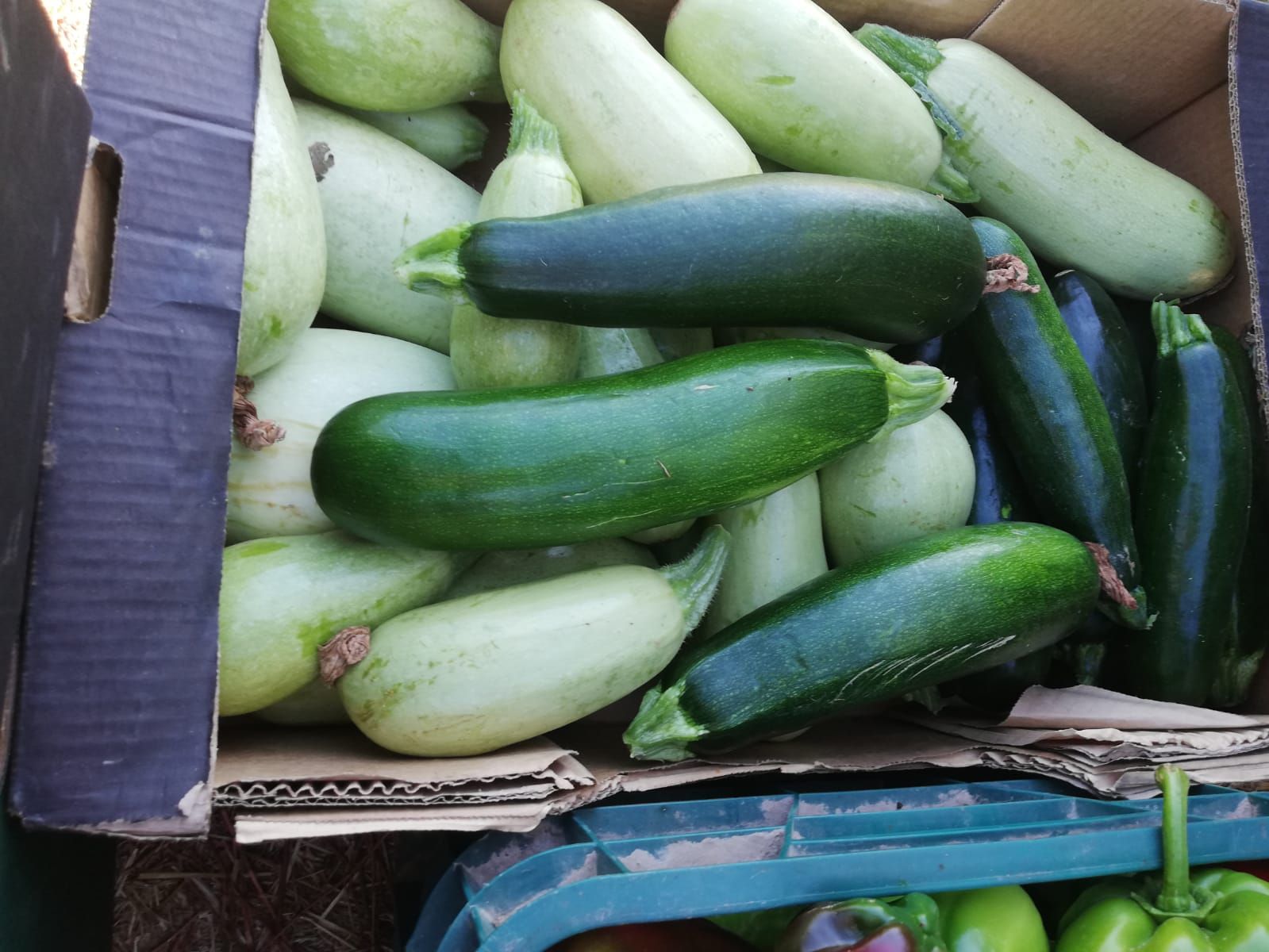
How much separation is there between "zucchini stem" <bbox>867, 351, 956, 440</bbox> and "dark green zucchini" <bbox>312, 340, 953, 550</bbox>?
6cm

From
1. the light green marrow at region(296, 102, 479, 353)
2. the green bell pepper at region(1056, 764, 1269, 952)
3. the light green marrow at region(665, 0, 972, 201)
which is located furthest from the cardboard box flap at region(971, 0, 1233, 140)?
the green bell pepper at region(1056, 764, 1269, 952)

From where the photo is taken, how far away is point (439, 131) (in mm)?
1036

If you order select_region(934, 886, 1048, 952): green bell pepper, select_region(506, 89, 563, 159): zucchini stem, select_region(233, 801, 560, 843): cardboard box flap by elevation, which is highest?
select_region(506, 89, 563, 159): zucchini stem

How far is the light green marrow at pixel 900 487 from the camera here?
933 mm

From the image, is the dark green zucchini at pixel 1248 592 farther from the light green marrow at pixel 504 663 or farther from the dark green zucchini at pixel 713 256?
the light green marrow at pixel 504 663

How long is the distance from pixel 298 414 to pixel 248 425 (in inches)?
2.2

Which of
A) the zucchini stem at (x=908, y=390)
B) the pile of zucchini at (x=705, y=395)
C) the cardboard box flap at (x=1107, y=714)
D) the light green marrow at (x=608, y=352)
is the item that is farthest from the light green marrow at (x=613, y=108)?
the cardboard box flap at (x=1107, y=714)

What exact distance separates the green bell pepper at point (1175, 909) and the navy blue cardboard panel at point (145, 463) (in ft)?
2.31

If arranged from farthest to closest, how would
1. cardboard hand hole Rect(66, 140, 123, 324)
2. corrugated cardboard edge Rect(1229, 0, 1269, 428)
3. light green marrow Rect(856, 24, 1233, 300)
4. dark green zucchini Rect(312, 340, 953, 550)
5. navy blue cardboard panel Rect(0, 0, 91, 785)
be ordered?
light green marrow Rect(856, 24, 1233, 300) → corrugated cardboard edge Rect(1229, 0, 1269, 428) → dark green zucchini Rect(312, 340, 953, 550) → cardboard hand hole Rect(66, 140, 123, 324) → navy blue cardboard panel Rect(0, 0, 91, 785)

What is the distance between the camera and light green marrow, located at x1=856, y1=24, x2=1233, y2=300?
1.06 m

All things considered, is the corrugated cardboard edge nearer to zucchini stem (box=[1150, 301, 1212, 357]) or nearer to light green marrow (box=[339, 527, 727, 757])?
zucchini stem (box=[1150, 301, 1212, 357])

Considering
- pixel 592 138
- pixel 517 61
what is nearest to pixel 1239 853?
pixel 592 138

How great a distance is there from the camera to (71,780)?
0.59 m

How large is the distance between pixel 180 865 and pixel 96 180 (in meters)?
0.79
